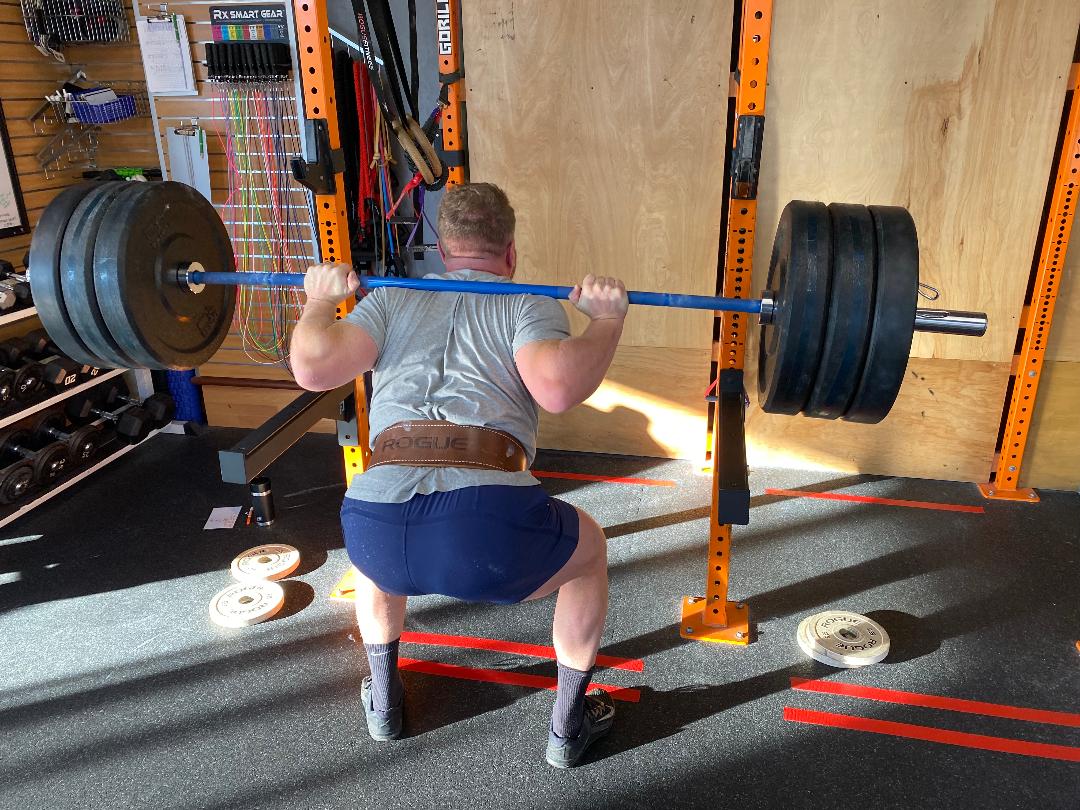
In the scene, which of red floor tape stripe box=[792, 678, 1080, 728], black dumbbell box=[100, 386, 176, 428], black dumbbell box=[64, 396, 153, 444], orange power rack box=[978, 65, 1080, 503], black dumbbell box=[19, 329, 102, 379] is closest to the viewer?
red floor tape stripe box=[792, 678, 1080, 728]

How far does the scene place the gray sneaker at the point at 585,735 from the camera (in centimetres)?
181

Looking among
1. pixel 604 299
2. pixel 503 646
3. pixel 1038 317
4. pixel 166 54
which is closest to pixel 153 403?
pixel 166 54

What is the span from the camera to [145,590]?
8.29ft

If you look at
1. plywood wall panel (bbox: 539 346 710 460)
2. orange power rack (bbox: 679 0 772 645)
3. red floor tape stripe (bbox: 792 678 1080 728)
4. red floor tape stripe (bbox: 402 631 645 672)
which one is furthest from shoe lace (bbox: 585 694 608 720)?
plywood wall panel (bbox: 539 346 710 460)

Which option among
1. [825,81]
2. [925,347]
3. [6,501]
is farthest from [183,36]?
[925,347]

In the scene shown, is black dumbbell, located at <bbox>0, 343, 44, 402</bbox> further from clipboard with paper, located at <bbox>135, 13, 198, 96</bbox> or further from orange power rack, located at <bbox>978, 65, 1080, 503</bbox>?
orange power rack, located at <bbox>978, 65, 1080, 503</bbox>

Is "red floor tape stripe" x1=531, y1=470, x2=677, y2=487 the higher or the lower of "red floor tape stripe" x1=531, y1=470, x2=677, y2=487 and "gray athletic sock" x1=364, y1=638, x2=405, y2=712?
the lower

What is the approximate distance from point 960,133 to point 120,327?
278 centimetres

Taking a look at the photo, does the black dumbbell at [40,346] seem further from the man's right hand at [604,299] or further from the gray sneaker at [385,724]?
the man's right hand at [604,299]

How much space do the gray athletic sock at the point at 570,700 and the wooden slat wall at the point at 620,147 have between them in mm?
1799

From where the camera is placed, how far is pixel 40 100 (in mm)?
3311

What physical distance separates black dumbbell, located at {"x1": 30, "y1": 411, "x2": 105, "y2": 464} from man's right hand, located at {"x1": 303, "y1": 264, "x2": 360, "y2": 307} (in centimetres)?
203

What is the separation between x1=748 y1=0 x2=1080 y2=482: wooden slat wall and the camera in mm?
2635

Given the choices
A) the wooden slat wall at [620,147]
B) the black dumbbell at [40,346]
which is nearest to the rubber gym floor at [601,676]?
the black dumbbell at [40,346]
